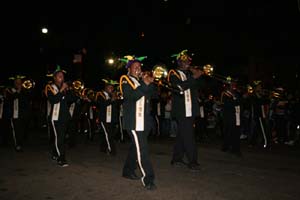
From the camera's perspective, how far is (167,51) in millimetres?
31594

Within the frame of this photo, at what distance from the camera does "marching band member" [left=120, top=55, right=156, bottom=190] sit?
277 inches

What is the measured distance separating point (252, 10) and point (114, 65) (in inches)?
483

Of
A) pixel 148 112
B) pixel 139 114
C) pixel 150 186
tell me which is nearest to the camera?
pixel 150 186

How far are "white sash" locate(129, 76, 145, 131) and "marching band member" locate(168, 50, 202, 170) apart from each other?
5.53 ft

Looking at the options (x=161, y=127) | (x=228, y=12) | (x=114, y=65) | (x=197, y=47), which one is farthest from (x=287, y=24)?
(x=114, y=65)

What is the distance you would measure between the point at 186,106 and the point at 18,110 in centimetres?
577

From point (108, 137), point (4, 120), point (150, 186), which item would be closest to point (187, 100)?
point (150, 186)

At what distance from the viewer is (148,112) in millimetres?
7457

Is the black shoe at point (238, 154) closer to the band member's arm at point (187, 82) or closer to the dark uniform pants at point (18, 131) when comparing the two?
the band member's arm at point (187, 82)

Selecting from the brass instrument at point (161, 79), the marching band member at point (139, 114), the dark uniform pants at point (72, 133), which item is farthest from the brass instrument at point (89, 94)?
the marching band member at point (139, 114)

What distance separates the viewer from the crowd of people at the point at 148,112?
7.30 metres

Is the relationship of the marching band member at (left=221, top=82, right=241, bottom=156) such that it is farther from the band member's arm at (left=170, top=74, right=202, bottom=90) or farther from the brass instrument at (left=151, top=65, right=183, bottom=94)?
the band member's arm at (left=170, top=74, right=202, bottom=90)

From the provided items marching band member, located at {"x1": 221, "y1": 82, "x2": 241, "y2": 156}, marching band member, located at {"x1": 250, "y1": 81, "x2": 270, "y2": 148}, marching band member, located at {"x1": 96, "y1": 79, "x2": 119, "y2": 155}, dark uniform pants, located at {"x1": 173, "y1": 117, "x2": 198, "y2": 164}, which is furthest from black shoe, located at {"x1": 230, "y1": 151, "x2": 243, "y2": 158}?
marching band member, located at {"x1": 96, "y1": 79, "x2": 119, "y2": 155}

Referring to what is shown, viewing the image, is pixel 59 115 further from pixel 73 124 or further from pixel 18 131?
pixel 73 124
